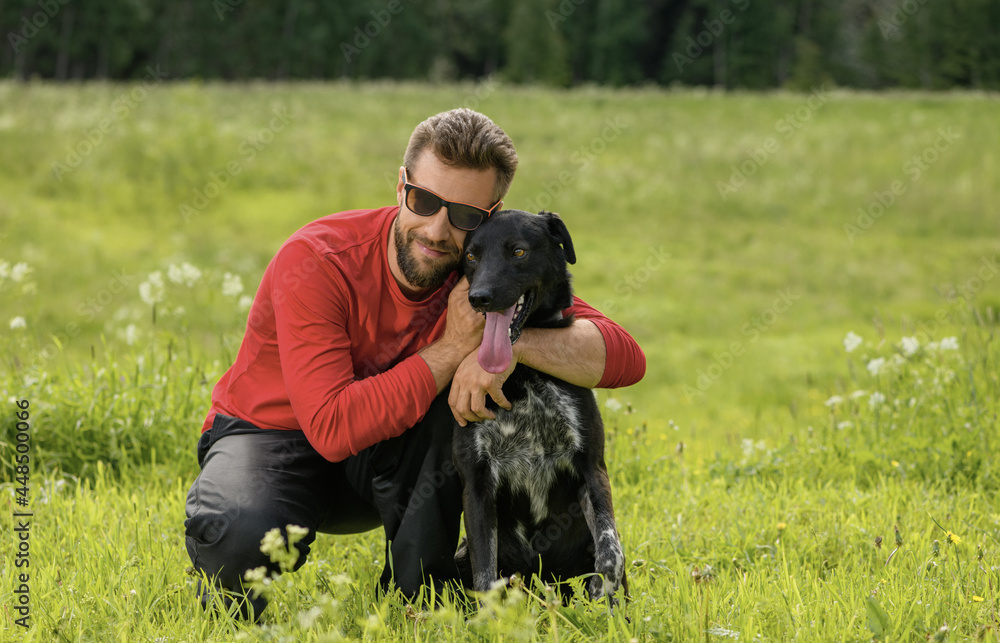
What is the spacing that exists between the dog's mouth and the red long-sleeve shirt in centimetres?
24

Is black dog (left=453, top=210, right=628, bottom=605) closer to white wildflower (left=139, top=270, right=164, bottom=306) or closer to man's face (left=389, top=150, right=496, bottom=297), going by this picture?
man's face (left=389, top=150, right=496, bottom=297)

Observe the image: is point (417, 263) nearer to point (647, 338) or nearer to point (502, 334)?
point (502, 334)

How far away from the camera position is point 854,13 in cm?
5022

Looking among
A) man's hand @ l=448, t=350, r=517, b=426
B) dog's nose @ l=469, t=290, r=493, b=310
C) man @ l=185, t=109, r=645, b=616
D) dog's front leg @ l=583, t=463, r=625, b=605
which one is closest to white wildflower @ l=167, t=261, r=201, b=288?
man @ l=185, t=109, r=645, b=616

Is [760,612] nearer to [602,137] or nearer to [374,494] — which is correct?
[374,494]

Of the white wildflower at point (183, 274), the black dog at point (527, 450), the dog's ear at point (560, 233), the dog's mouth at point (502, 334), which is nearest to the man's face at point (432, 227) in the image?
the black dog at point (527, 450)

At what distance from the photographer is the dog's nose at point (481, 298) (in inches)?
103

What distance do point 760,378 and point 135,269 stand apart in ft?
25.9

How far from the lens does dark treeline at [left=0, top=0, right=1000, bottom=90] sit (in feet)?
138

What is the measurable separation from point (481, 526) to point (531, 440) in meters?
0.35

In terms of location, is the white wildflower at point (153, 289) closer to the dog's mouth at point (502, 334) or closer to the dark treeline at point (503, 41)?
the dog's mouth at point (502, 334)

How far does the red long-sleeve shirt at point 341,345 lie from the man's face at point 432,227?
0.39 ft

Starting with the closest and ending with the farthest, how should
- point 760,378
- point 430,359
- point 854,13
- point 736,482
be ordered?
1. point 430,359
2. point 736,482
3. point 760,378
4. point 854,13

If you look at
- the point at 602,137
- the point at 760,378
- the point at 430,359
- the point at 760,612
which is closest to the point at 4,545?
the point at 430,359
